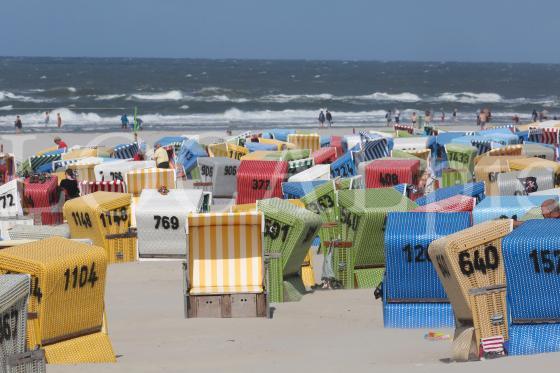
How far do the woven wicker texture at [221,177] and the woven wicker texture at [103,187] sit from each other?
373 cm

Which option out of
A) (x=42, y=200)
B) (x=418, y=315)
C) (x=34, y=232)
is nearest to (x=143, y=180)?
(x=42, y=200)

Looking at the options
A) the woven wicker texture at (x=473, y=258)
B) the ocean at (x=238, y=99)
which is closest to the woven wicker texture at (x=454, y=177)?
the woven wicker texture at (x=473, y=258)

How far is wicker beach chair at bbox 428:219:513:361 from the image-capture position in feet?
26.5

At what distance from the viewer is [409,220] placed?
9.79 m

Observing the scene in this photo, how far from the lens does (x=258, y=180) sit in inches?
734

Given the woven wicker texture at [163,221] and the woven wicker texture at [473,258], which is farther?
the woven wicker texture at [163,221]

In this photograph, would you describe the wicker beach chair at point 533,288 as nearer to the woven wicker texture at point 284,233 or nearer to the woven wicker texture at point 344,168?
the woven wicker texture at point 284,233

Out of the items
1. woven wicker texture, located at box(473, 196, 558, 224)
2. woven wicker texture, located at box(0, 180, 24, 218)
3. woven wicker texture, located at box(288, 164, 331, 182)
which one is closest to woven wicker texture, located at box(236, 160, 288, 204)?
woven wicker texture, located at box(288, 164, 331, 182)

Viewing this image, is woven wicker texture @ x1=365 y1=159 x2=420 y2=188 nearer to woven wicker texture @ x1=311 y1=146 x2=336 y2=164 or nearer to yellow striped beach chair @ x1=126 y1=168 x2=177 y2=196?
yellow striped beach chair @ x1=126 y1=168 x2=177 y2=196

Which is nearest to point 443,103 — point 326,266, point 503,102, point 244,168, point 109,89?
point 503,102

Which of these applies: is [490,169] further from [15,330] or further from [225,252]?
[15,330]

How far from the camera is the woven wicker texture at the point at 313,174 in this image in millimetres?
18109

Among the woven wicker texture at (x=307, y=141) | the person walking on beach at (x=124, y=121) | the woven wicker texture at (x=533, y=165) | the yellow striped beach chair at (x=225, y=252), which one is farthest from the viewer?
the person walking on beach at (x=124, y=121)

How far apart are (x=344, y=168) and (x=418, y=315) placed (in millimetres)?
10657
